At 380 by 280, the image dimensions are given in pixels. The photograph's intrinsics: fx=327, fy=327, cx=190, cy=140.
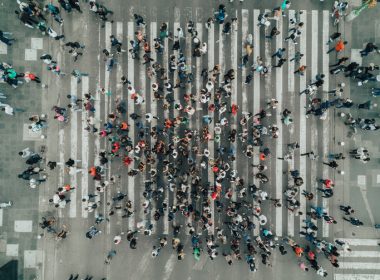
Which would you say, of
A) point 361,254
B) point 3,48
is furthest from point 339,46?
point 3,48

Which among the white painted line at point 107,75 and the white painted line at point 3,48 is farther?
the white painted line at point 3,48

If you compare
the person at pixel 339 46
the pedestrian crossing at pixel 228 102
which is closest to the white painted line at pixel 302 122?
the pedestrian crossing at pixel 228 102

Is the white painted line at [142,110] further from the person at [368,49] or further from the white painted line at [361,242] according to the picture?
the person at [368,49]

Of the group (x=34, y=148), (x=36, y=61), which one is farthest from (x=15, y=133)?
(x=36, y=61)

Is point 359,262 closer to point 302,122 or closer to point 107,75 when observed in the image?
point 302,122

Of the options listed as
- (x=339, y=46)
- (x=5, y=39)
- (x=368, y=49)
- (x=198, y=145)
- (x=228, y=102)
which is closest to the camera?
(x=368, y=49)

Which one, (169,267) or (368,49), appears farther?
(169,267)
